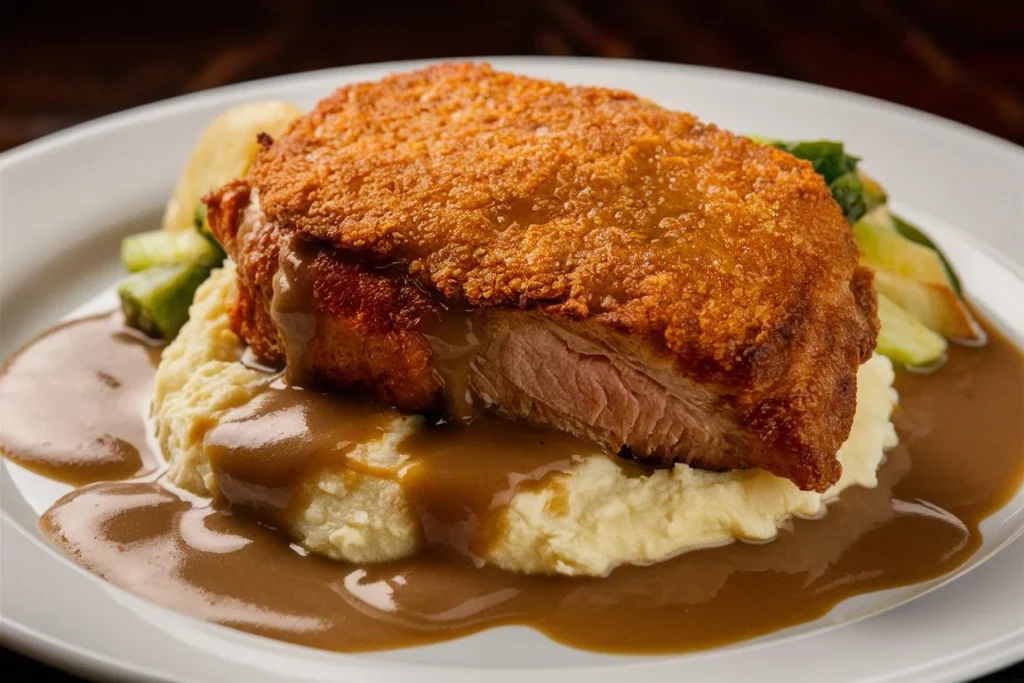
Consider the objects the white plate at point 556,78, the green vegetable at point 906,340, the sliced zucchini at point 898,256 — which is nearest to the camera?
the white plate at point 556,78

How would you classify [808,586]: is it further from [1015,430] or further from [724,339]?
[1015,430]

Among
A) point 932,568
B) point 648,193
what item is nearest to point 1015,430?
point 932,568

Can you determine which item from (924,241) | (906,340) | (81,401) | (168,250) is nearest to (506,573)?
(81,401)

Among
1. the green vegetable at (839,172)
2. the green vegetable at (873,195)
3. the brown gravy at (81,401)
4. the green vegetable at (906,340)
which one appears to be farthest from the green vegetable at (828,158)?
the brown gravy at (81,401)

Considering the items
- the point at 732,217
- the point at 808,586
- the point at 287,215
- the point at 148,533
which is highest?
the point at 732,217

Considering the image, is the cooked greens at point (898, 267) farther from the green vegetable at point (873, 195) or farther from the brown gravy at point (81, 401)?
the brown gravy at point (81, 401)

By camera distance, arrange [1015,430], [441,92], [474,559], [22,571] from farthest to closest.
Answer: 1. [441,92]
2. [1015,430]
3. [474,559]
4. [22,571]
